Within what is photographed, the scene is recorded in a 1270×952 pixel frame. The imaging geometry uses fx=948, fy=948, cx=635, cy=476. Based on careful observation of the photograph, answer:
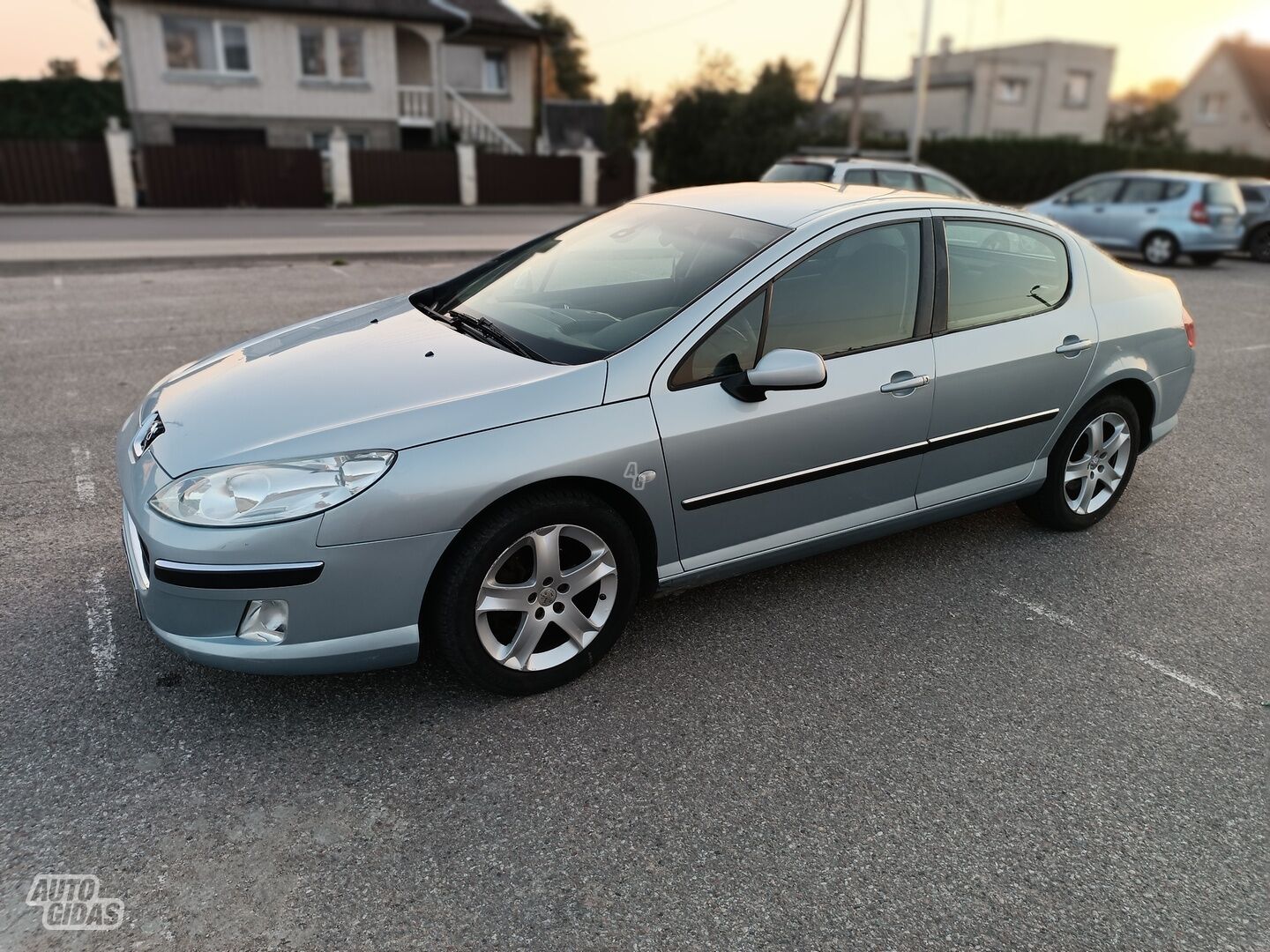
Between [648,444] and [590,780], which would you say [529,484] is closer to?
[648,444]

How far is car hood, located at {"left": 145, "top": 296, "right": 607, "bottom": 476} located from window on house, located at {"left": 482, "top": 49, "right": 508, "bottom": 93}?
32.0 metres

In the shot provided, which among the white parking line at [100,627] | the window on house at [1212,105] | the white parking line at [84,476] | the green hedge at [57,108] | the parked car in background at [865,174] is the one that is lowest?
the white parking line at [100,627]

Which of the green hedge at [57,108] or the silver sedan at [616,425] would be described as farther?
the green hedge at [57,108]

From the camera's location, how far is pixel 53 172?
23719 millimetres

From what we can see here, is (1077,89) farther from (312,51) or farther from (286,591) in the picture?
(286,591)

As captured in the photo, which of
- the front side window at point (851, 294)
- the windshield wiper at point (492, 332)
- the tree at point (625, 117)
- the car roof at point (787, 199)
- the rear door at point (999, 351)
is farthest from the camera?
the tree at point (625, 117)

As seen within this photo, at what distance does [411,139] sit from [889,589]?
30575 mm

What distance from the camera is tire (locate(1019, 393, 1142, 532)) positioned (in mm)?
4461

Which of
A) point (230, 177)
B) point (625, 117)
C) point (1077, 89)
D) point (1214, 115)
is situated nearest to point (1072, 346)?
point (230, 177)

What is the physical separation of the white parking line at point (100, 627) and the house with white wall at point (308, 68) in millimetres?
27534

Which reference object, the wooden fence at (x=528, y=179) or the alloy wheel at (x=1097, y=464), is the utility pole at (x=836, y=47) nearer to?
the wooden fence at (x=528, y=179)

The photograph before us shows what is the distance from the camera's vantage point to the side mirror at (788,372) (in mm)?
3230

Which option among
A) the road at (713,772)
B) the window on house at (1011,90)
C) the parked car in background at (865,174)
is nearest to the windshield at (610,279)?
the road at (713,772)

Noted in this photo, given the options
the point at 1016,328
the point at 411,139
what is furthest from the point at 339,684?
the point at 411,139
